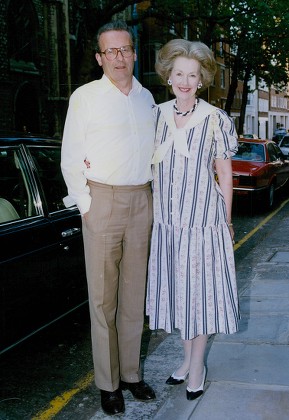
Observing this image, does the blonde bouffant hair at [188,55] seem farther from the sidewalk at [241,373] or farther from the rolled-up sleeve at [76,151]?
the sidewalk at [241,373]

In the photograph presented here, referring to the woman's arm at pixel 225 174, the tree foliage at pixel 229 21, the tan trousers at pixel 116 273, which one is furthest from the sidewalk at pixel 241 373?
the tree foliage at pixel 229 21

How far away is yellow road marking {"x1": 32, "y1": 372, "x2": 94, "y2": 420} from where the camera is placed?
3.31 m

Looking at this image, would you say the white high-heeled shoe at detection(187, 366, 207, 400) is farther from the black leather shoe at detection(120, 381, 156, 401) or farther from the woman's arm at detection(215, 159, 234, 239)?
the woman's arm at detection(215, 159, 234, 239)

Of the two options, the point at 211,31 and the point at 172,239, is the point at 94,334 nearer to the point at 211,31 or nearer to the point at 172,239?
the point at 172,239

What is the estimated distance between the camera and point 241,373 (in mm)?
3592

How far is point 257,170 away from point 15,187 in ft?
27.8

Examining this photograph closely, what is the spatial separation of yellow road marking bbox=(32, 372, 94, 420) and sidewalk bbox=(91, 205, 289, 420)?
0.31 m

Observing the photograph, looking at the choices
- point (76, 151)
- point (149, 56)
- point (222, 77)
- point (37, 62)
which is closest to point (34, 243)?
point (76, 151)

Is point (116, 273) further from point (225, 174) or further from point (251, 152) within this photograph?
point (251, 152)

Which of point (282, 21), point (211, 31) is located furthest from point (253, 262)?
point (211, 31)

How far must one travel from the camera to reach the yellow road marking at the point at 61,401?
3.31m

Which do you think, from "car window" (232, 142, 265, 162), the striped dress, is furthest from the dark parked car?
"car window" (232, 142, 265, 162)

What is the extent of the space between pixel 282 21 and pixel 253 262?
14.0 m

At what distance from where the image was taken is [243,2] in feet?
56.7
